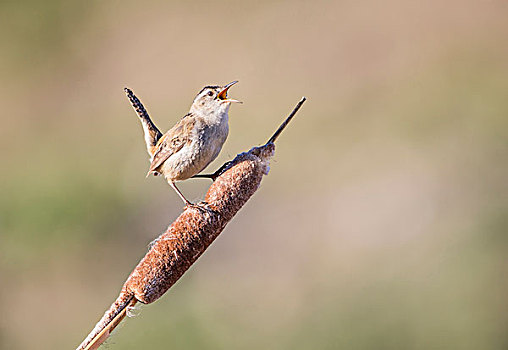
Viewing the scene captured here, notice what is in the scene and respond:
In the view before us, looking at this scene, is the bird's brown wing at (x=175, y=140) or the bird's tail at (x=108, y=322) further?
the bird's brown wing at (x=175, y=140)

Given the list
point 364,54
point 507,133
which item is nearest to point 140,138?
point 364,54

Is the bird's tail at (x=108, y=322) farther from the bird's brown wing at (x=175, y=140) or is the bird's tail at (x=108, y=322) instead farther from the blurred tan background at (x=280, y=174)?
the blurred tan background at (x=280, y=174)

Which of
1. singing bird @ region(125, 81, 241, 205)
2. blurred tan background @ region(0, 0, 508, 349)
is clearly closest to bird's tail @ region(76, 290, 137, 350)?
singing bird @ region(125, 81, 241, 205)

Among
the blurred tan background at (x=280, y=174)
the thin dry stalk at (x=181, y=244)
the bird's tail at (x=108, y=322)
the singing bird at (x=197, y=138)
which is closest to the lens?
the bird's tail at (x=108, y=322)

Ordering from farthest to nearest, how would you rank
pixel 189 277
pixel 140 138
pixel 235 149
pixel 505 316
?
1. pixel 140 138
2. pixel 235 149
3. pixel 189 277
4. pixel 505 316

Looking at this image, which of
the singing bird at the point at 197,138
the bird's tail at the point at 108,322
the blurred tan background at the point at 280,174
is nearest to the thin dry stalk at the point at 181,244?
the bird's tail at the point at 108,322

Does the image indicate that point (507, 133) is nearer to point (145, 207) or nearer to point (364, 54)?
point (364, 54)

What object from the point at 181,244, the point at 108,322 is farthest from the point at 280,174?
the point at 108,322

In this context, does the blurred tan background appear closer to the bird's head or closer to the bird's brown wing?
the bird's brown wing
